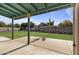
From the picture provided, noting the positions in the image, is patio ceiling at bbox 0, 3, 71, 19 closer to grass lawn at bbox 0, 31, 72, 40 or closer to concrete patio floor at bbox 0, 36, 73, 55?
grass lawn at bbox 0, 31, 72, 40

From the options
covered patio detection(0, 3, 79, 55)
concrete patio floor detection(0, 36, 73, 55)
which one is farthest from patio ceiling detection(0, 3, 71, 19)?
concrete patio floor detection(0, 36, 73, 55)

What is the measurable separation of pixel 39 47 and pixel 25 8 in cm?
85

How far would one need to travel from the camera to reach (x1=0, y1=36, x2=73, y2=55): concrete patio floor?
5.67 feet

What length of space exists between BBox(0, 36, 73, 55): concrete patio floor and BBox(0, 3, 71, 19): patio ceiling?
1.61 feet

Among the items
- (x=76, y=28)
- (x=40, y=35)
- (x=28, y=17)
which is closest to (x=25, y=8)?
(x=28, y=17)

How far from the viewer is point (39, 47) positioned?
74.6 inches

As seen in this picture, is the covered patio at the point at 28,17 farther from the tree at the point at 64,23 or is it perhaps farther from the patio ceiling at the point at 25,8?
the tree at the point at 64,23

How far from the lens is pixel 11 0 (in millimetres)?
1532

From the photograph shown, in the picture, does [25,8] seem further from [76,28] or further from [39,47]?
[76,28]

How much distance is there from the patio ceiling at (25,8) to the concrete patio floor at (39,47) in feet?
1.61

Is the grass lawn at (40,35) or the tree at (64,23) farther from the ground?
the tree at (64,23)

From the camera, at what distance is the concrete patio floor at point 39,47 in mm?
1729

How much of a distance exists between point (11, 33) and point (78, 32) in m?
1.25

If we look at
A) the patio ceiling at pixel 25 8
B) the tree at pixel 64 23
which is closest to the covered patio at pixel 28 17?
the patio ceiling at pixel 25 8
